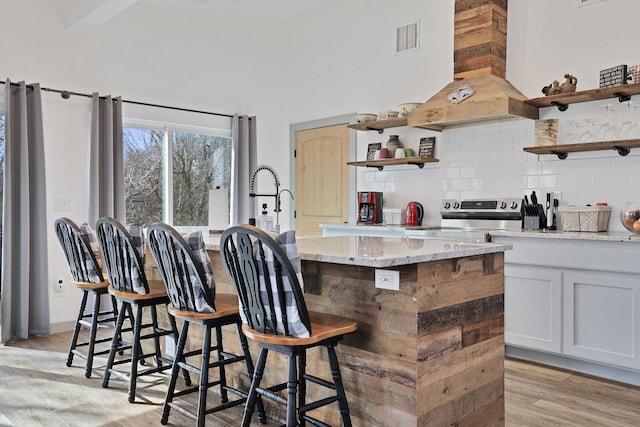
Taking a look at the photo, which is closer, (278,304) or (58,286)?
(278,304)

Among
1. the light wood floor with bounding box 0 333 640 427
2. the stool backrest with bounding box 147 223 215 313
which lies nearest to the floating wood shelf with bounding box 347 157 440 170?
the light wood floor with bounding box 0 333 640 427

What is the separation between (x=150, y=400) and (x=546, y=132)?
3.40 m

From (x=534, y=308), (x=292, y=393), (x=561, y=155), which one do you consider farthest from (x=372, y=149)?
(x=292, y=393)

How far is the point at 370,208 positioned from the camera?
5.26 m

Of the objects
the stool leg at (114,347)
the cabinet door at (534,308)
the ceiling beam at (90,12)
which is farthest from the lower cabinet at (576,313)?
the ceiling beam at (90,12)

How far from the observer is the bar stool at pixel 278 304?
6.56ft

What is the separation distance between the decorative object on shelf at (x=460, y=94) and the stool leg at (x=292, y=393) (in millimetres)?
2846

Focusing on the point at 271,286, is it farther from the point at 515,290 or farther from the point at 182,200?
the point at 182,200

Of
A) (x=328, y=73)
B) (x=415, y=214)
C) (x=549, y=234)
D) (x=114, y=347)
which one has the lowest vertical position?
(x=114, y=347)

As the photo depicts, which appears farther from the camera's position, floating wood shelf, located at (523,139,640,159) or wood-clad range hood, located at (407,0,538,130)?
wood-clad range hood, located at (407,0,538,130)

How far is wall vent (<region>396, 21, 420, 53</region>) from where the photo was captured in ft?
16.8

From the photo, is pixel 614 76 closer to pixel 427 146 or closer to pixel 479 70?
pixel 479 70

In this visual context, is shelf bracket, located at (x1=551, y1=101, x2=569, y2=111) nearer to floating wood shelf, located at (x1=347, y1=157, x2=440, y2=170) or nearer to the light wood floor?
floating wood shelf, located at (x1=347, y1=157, x2=440, y2=170)

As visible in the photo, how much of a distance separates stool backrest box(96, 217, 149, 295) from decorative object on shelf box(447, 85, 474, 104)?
8.58ft
